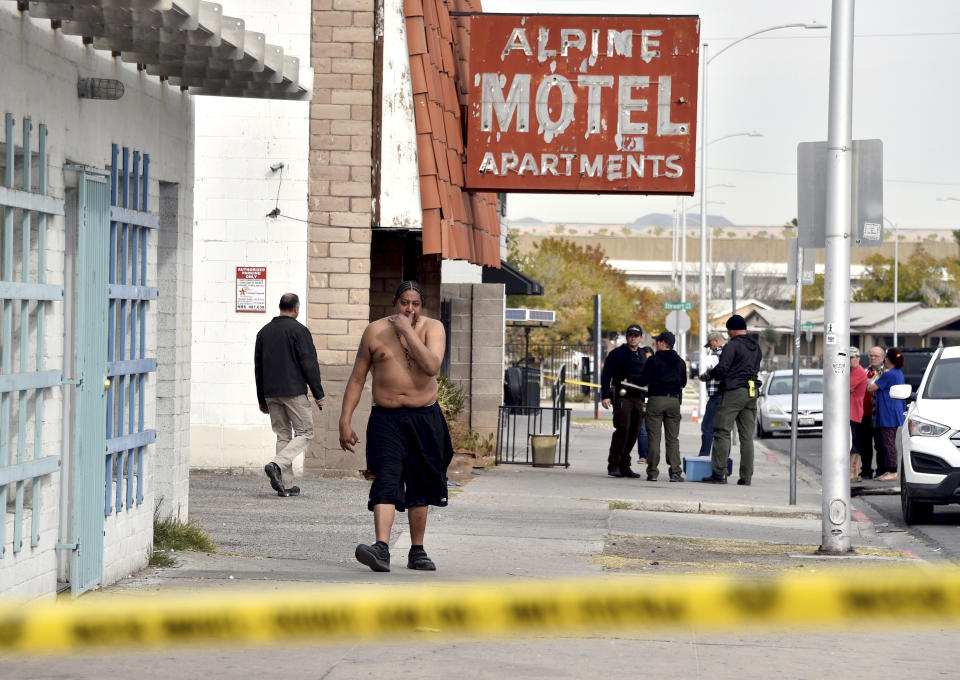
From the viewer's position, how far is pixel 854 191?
37.8ft

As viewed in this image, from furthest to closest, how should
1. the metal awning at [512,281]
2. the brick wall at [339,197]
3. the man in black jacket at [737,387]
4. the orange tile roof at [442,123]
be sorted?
the metal awning at [512,281] → the man in black jacket at [737,387] → the brick wall at [339,197] → the orange tile roof at [442,123]

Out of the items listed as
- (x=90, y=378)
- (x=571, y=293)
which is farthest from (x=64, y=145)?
(x=571, y=293)

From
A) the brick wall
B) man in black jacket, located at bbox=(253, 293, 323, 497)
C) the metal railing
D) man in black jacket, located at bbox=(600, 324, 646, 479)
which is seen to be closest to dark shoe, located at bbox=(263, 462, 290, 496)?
man in black jacket, located at bbox=(253, 293, 323, 497)

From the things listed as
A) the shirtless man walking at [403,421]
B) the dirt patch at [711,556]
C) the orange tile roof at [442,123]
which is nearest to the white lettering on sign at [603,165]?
the orange tile roof at [442,123]

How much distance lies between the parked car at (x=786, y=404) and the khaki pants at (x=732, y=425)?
11.1 meters

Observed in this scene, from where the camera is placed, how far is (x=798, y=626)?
7.84 m

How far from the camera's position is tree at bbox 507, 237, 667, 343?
2256 inches

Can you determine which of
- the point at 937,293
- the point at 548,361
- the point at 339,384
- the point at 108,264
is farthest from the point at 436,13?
the point at 937,293

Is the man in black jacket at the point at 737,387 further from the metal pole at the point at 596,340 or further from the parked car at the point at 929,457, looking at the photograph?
the metal pole at the point at 596,340

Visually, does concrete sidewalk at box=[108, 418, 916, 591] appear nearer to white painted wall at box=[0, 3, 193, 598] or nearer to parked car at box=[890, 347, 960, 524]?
white painted wall at box=[0, 3, 193, 598]

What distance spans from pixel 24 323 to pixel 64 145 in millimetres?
1003

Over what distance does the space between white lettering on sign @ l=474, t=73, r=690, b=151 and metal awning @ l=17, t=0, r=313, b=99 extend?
23.6 feet

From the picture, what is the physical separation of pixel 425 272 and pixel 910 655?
1204 cm

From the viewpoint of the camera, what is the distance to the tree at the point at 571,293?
5731 cm
